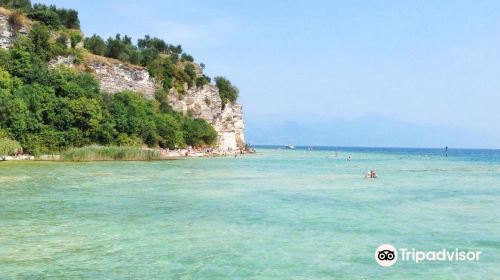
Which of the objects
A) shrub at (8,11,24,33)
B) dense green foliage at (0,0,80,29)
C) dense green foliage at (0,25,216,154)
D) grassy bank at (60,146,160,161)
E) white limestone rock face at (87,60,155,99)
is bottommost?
grassy bank at (60,146,160,161)

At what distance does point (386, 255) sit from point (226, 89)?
108 m

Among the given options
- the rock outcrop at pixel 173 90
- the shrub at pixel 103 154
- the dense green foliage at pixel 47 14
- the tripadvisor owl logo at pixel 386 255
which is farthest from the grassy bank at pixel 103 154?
the tripadvisor owl logo at pixel 386 255

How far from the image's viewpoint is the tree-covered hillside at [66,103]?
188 feet

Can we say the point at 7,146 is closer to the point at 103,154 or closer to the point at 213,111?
the point at 103,154

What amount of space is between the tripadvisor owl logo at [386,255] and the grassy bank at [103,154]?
1778 inches

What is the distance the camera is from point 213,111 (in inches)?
4210

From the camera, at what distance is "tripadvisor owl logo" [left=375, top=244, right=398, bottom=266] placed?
36.8 feet

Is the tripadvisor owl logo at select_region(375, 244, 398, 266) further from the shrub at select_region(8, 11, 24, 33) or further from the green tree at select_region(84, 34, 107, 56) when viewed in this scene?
the green tree at select_region(84, 34, 107, 56)

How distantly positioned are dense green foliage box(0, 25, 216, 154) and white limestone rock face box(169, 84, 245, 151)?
67.8ft

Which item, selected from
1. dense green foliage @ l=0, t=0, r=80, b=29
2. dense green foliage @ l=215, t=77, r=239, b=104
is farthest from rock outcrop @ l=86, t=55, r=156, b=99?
dense green foliage @ l=215, t=77, r=239, b=104

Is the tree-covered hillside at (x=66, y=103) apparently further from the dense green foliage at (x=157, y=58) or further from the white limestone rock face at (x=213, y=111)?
the white limestone rock face at (x=213, y=111)

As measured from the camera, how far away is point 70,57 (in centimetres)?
7381

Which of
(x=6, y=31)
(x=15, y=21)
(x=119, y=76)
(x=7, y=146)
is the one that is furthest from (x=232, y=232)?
(x=119, y=76)

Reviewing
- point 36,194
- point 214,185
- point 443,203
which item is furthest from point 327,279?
point 214,185
